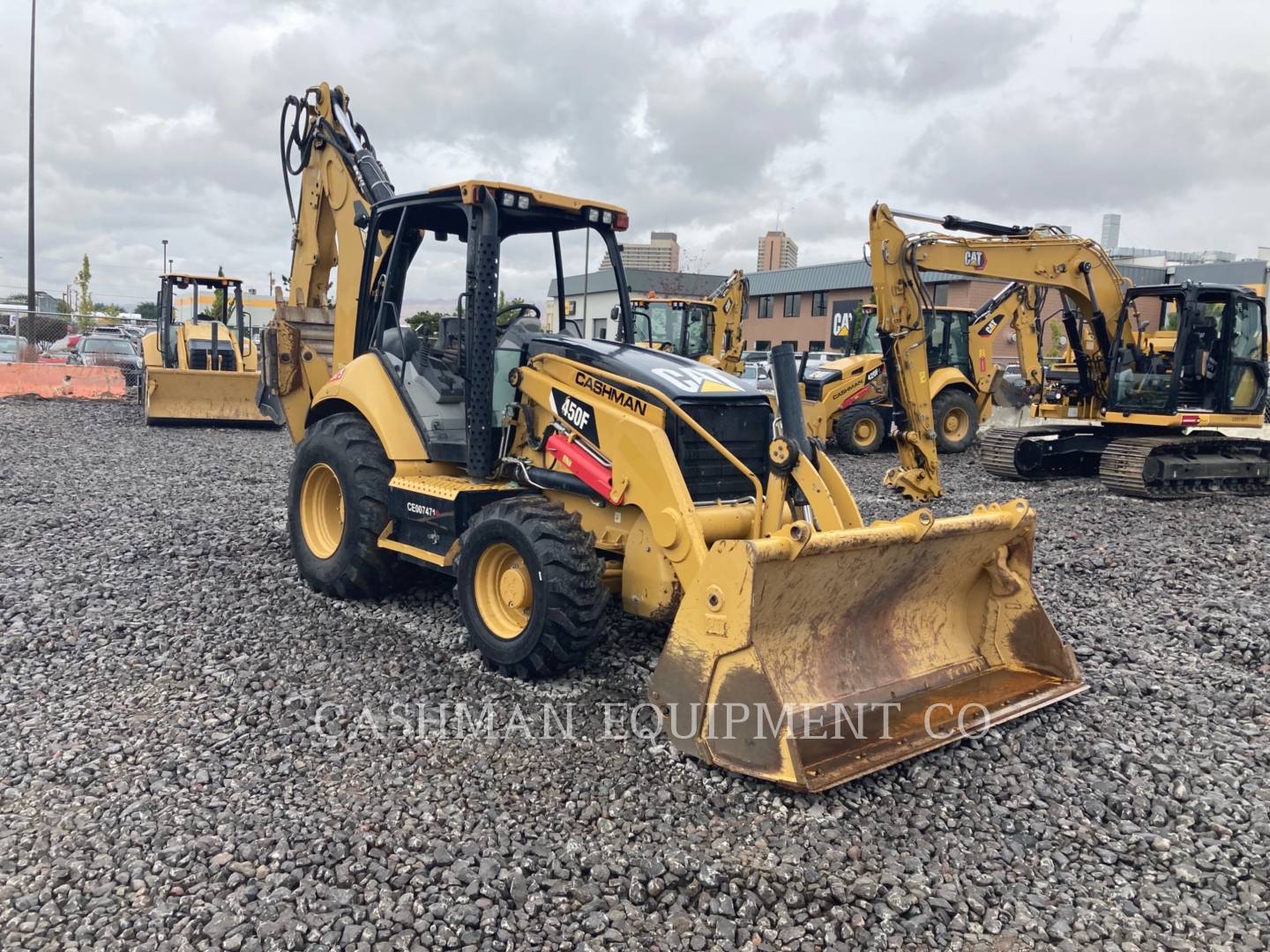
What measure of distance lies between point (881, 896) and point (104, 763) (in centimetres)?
301

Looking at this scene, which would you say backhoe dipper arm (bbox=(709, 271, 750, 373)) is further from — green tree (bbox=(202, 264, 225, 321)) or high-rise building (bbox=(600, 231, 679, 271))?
high-rise building (bbox=(600, 231, 679, 271))

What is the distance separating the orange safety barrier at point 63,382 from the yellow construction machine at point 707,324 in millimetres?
11160

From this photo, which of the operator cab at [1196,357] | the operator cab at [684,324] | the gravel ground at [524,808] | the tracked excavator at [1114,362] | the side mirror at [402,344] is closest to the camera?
the gravel ground at [524,808]

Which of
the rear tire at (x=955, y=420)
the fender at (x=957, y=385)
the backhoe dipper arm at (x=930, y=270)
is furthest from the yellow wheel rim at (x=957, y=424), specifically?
the backhoe dipper arm at (x=930, y=270)

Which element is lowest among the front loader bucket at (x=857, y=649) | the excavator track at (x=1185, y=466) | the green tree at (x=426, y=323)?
the front loader bucket at (x=857, y=649)

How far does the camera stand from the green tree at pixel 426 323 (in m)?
6.08

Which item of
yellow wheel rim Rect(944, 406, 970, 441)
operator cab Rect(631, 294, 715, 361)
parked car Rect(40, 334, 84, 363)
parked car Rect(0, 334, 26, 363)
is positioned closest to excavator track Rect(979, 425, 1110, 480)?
yellow wheel rim Rect(944, 406, 970, 441)

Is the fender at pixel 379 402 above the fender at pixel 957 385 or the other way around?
the other way around

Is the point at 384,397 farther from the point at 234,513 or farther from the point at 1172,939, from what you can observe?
the point at 1172,939

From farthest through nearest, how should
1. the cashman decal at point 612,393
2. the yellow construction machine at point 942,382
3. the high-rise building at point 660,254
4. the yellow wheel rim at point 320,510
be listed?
the high-rise building at point 660,254 → the yellow construction machine at point 942,382 → the yellow wheel rim at point 320,510 → the cashman decal at point 612,393

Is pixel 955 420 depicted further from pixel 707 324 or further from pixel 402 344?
pixel 402 344

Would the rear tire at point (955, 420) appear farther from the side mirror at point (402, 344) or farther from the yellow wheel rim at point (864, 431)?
the side mirror at point (402, 344)

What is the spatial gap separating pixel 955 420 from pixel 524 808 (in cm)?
1364

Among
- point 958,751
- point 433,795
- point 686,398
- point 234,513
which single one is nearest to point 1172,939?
point 958,751
